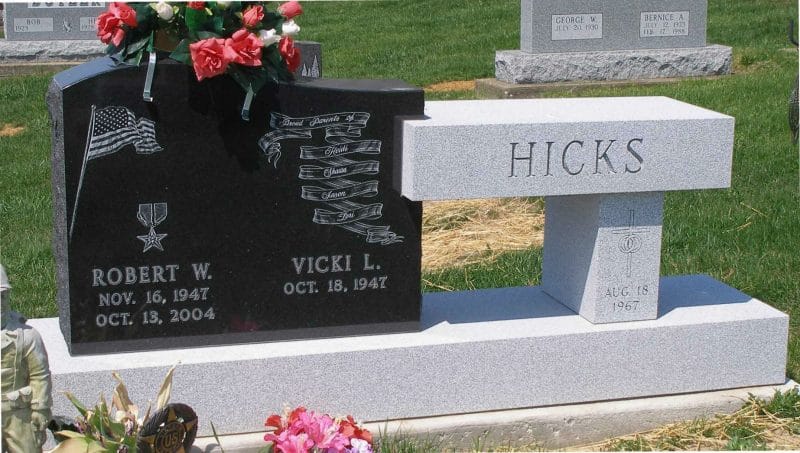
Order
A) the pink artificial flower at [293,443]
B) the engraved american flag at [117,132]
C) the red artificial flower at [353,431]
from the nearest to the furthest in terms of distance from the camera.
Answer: the pink artificial flower at [293,443] → the red artificial flower at [353,431] → the engraved american flag at [117,132]

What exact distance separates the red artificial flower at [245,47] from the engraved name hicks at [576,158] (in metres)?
1.14

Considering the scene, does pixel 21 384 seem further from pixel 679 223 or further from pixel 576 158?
pixel 679 223

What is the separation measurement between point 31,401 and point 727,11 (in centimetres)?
1524

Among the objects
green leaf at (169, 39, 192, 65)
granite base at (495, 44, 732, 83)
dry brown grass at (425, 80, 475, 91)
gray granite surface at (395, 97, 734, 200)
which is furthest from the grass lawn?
green leaf at (169, 39, 192, 65)

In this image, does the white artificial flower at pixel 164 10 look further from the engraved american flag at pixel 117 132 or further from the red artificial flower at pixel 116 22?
the engraved american flag at pixel 117 132

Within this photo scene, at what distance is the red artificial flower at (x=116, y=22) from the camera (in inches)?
173

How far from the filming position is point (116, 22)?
4438 mm

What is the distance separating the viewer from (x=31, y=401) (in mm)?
3730

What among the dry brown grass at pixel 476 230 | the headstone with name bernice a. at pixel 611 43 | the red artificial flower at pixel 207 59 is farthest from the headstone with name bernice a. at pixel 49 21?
the red artificial flower at pixel 207 59

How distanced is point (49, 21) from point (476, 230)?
956 cm

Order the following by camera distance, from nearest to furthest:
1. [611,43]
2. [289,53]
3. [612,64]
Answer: [289,53]
[612,64]
[611,43]

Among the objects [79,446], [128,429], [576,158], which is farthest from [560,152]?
[79,446]

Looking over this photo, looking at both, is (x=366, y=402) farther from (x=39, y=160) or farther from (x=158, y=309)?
(x=39, y=160)

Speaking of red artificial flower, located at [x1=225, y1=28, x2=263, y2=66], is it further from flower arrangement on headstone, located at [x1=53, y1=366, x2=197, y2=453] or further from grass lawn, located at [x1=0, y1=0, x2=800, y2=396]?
grass lawn, located at [x1=0, y1=0, x2=800, y2=396]
